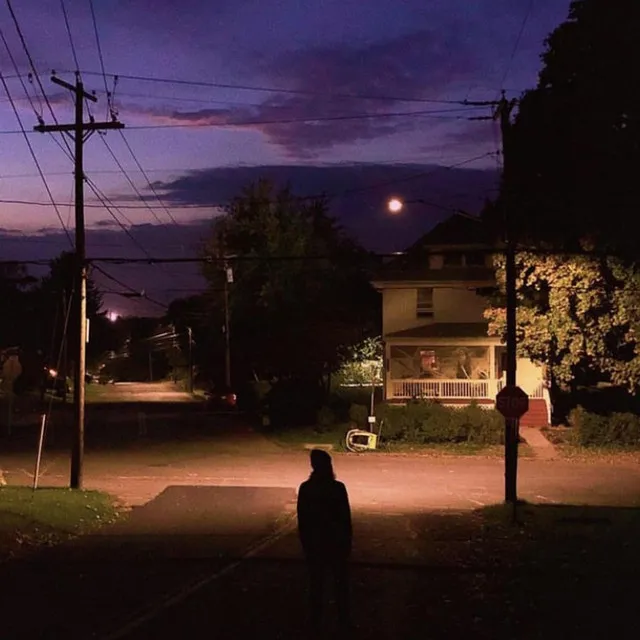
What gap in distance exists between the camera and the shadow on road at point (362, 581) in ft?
28.1

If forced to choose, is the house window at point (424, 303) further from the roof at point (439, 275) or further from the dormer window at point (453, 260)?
A: the dormer window at point (453, 260)

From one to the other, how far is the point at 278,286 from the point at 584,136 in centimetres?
3599

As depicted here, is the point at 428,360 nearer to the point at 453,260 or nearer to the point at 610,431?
the point at 453,260

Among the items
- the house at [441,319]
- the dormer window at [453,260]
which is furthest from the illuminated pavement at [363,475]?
the dormer window at [453,260]

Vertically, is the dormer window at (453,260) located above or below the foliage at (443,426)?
above

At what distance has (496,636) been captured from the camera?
8.20m

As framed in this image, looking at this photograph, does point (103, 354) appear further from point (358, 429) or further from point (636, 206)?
point (636, 206)

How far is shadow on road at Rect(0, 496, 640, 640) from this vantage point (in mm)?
8555

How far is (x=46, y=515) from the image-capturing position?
17078 millimetres

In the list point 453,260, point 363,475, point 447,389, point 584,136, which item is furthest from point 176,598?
point 453,260

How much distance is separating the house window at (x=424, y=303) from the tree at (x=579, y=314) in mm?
12761

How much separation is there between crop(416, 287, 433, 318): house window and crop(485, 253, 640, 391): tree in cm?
1276

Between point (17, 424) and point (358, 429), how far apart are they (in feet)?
70.4

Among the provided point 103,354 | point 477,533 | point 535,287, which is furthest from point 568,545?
point 103,354
